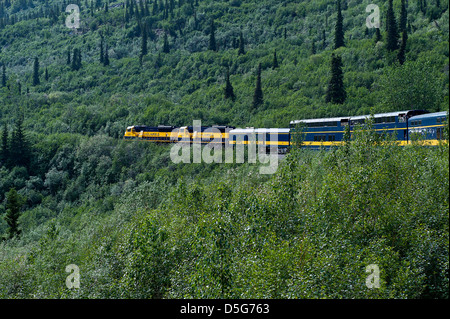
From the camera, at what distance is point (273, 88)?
110m

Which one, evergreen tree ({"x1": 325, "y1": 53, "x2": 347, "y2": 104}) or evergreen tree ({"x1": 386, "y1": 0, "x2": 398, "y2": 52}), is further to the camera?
evergreen tree ({"x1": 386, "y1": 0, "x2": 398, "y2": 52})

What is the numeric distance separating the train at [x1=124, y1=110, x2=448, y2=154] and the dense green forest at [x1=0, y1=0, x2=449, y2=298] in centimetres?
395

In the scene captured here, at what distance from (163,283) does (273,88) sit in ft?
281

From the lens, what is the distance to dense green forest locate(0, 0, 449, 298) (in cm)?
2536

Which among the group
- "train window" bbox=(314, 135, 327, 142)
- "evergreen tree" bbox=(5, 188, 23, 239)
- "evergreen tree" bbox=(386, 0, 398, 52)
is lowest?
"evergreen tree" bbox=(5, 188, 23, 239)

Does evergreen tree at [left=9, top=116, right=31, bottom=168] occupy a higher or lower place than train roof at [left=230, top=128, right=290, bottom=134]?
lower

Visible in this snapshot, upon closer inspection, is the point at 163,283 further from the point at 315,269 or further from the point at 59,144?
the point at 59,144

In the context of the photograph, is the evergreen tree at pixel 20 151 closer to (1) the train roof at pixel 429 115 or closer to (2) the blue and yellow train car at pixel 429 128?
(1) the train roof at pixel 429 115

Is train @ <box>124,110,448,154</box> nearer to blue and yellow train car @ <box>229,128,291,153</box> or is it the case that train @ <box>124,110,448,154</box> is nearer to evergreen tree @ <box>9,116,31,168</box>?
blue and yellow train car @ <box>229,128,291,153</box>

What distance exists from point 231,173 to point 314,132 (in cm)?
1328

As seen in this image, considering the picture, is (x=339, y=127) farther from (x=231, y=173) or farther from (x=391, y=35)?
(x=391, y=35)

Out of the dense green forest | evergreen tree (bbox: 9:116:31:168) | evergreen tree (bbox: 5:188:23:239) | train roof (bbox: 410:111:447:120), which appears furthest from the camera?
evergreen tree (bbox: 9:116:31:168)

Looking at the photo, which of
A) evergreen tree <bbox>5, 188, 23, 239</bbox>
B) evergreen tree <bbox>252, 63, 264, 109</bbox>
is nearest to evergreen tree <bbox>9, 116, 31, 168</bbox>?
evergreen tree <bbox>5, 188, 23, 239</bbox>

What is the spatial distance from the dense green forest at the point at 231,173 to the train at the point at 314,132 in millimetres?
3949
